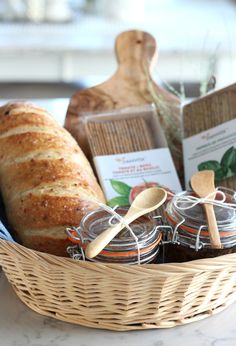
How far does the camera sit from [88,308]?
2.46 ft

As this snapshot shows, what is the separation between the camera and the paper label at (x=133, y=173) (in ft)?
3.38

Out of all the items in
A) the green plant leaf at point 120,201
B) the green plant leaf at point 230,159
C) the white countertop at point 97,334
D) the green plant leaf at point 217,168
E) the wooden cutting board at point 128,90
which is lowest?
the white countertop at point 97,334

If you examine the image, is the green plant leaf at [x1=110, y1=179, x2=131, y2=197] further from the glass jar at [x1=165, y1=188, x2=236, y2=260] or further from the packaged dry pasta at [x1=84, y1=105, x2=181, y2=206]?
the glass jar at [x1=165, y1=188, x2=236, y2=260]

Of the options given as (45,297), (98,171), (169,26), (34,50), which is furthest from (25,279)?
(169,26)

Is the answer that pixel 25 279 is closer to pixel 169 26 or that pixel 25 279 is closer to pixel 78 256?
pixel 78 256

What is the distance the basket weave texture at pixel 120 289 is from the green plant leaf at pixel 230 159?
0.29 m

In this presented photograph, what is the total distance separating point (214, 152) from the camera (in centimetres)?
107

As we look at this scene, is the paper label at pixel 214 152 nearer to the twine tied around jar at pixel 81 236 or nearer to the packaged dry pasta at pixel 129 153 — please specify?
the packaged dry pasta at pixel 129 153

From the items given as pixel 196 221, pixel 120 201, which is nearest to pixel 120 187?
pixel 120 201

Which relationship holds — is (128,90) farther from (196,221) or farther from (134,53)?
(196,221)

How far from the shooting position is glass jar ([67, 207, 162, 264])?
0.73 m

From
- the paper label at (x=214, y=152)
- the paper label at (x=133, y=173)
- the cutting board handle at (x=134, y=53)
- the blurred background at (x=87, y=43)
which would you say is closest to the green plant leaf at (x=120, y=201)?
the paper label at (x=133, y=173)

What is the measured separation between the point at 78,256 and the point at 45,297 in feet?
0.24

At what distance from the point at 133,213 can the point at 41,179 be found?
221 mm
